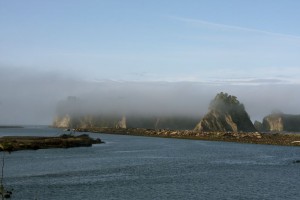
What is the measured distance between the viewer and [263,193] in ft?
220

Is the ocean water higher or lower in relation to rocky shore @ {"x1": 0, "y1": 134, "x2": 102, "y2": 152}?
lower

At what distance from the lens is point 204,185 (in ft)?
244

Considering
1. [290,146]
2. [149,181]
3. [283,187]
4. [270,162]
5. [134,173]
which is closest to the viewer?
[283,187]

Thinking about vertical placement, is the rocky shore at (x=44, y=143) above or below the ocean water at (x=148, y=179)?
above

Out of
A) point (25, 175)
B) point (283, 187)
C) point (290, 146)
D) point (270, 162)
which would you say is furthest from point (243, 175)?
point (290, 146)

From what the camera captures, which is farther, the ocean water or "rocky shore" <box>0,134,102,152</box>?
"rocky shore" <box>0,134,102,152</box>

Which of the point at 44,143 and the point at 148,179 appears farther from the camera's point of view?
the point at 44,143

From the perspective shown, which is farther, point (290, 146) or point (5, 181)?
point (290, 146)

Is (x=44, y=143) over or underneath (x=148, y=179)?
over

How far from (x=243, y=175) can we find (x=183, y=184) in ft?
59.2

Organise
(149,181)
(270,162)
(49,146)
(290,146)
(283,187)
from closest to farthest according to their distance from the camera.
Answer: (283,187), (149,181), (270,162), (49,146), (290,146)

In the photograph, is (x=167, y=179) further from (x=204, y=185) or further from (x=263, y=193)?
(x=263, y=193)

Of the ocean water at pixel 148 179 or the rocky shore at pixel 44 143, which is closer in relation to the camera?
the ocean water at pixel 148 179

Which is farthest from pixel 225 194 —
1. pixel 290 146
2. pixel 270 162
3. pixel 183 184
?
pixel 290 146
